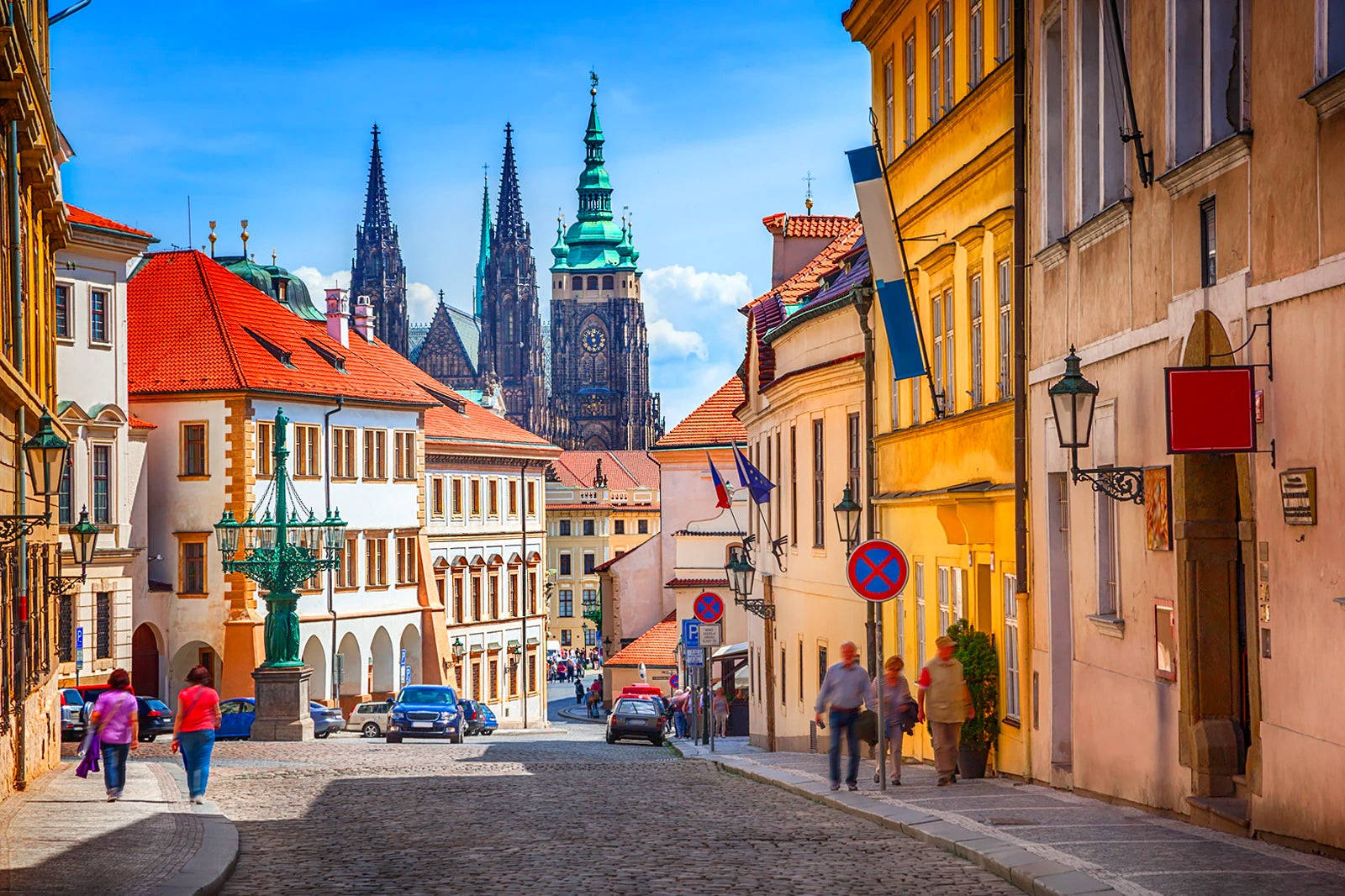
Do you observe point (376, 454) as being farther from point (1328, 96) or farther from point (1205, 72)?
point (1328, 96)

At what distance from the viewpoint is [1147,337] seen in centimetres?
1471

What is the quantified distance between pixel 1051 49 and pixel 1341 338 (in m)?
8.17

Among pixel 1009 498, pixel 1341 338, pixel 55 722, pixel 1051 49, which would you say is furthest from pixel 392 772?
pixel 1341 338

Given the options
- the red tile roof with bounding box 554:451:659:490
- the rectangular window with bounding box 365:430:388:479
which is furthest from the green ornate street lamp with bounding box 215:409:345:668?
the red tile roof with bounding box 554:451:659:490

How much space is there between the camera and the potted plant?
20.1 m

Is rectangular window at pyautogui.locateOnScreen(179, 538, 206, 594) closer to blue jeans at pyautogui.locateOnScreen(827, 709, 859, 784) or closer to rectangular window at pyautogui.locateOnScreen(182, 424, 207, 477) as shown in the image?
rectangular window at pyautogui.locateOnScreen(182, 424, 207, 477)

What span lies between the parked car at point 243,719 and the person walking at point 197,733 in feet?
68.3

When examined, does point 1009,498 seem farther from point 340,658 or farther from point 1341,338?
point 340,658

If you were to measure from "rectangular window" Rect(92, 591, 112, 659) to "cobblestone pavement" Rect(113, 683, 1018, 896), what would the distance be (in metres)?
28.9

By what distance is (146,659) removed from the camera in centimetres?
6059

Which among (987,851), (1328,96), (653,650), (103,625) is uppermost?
(1328,96)

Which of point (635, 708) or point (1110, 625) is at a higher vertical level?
point (1110, 625)

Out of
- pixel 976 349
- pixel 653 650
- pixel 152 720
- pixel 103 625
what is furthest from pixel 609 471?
pixel 976 349

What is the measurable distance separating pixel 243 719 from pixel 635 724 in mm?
9566
